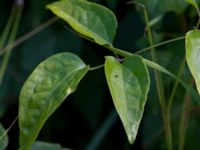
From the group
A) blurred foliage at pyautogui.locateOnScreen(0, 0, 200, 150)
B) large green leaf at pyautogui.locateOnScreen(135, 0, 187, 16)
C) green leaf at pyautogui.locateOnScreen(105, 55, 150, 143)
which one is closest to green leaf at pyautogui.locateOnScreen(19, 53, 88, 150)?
green leaf at pyautogui.locateOnScreen(105, 55, 150, 143)

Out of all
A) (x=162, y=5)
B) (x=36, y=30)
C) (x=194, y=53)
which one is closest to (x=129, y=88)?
(x=194, y=53)

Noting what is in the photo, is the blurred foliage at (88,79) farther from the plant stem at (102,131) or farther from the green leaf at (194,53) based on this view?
the green leaf at (194,53)

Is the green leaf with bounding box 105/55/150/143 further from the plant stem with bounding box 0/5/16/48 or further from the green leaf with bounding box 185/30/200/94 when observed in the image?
the plant stem with bounding box 0/5/16/48

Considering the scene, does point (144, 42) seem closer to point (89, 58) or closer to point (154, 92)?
point (154, 92)

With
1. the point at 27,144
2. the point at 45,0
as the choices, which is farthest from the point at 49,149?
the point at 45,0

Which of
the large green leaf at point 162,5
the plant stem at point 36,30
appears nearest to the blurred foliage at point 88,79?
the plant stem at point 36,30

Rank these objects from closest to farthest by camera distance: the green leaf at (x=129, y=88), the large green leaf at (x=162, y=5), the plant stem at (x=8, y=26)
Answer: the green leaf at (x=129, y=88), the large green leaf at (x=162, y=5), the plant stem at (x=8, y=26)
